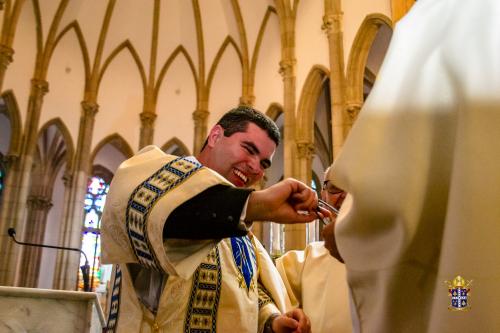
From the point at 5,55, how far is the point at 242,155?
1198 cm

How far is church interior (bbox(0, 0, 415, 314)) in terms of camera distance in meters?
12.1

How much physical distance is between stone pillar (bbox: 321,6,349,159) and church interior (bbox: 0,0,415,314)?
0.19 meters

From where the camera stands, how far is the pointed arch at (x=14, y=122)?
42.8ft

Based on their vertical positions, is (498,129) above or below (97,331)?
above

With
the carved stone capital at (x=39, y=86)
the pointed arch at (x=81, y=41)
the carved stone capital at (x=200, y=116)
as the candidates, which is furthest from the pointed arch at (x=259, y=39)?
the carved stone capital at (x=39, y=86)

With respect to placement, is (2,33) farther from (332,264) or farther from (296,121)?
(332,264)

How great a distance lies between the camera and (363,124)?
33.0 inches

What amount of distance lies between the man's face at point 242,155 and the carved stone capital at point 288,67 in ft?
34.1

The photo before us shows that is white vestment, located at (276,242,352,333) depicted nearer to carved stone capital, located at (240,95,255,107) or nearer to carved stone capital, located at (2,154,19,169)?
carved stone capital, located at (240,95,255,107)

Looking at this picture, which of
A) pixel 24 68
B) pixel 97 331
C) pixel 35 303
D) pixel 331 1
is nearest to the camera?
pixel 35 303

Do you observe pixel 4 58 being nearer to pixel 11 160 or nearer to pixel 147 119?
pixel 11 160

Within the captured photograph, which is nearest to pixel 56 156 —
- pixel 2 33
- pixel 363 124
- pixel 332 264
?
pixel 2 33

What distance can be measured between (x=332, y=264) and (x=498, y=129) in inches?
71.0

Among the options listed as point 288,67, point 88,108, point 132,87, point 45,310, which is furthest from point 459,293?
point 132,87
